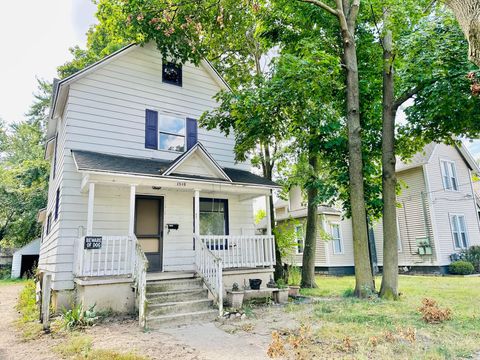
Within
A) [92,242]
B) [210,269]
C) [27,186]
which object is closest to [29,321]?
[92,242]

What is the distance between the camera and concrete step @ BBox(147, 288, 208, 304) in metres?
7.32

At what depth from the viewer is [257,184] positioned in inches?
397

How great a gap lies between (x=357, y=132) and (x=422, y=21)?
395 cm

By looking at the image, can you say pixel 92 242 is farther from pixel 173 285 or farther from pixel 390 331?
pixel 390 331

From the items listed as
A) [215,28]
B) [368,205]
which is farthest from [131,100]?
[368,205]

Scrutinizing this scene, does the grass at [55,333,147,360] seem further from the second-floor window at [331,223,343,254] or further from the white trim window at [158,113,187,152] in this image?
the second-floor window at [331,223,343,254]

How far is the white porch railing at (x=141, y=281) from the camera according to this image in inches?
250

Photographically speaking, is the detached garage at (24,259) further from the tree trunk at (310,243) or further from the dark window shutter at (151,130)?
the tree trunk at (310,243)

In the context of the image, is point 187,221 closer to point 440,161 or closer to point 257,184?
point 257,184

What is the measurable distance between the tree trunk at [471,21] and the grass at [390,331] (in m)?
3.67

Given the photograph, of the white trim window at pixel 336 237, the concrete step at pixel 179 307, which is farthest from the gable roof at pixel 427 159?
the concrete step at pixel 179 307

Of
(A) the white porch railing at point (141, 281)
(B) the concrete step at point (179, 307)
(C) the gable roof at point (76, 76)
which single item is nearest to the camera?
(A) the white porch railing at point (141, 281)

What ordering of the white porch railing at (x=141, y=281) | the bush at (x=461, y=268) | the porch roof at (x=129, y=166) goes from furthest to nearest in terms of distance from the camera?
the bush at (x=461, y=268)
the porch roof at (x=129, y=166)
the white porch railing at (x=141, y=281)

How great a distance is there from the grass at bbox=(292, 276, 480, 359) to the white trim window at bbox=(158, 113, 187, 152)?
674 cm
